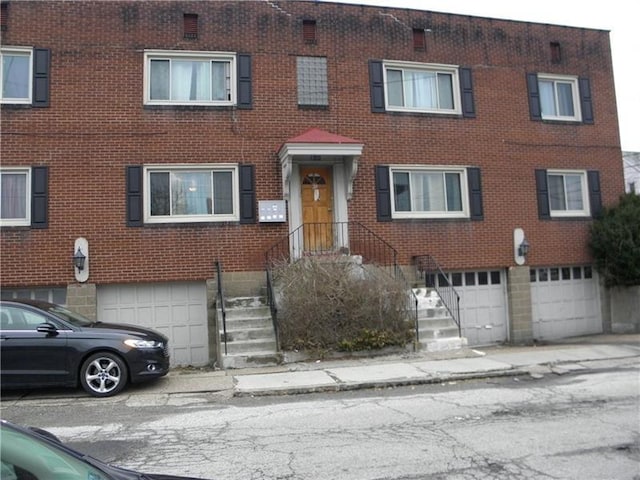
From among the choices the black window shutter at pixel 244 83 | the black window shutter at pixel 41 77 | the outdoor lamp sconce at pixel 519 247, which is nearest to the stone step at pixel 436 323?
the outdoor lamp sconce at pixel 519 247

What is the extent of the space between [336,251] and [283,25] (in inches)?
230

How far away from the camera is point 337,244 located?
13.7 m

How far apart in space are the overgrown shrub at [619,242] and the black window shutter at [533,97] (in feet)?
11.1

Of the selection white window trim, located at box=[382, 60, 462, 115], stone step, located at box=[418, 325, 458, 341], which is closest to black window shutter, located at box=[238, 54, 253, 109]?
white window trim, located at box=[382, 60, 462, 115]

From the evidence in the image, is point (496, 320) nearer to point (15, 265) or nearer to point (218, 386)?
point (218, 386)

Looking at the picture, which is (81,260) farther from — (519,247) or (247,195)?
(519,247)

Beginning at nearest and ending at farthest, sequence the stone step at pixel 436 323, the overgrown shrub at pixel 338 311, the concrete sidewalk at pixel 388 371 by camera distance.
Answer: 1. the concrete sidewalk at pixel 388 371
2. the overgrown shrub at pixel 338 311
3. the stone step at pixel 436 323

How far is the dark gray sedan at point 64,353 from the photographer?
823 centimetres

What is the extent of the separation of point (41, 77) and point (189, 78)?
329cm

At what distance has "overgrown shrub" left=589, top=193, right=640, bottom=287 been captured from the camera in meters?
14.8

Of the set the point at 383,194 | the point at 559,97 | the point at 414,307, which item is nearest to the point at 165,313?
the point at 414,307

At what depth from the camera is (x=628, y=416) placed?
6.64 metres

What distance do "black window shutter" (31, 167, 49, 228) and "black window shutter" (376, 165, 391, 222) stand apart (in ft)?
25.3

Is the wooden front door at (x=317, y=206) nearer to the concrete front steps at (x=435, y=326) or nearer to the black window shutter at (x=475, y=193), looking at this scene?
the concrete front steps at (x=435, y=326)
